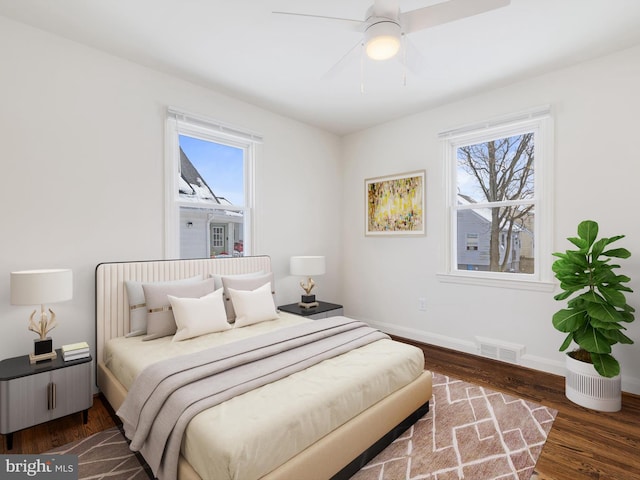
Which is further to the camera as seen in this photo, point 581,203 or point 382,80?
point 382,80

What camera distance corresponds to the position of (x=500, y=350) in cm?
339

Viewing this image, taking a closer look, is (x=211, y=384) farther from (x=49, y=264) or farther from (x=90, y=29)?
(x=90, y=29)

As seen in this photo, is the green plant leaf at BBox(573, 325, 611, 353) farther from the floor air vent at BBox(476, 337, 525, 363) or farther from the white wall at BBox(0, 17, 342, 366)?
the white wall at BBox(0, 17, 342, 366)

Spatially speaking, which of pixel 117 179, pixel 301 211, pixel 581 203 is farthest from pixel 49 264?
pixel 581 203

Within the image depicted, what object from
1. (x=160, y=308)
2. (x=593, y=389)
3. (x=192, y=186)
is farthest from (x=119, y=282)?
(x=593, y=389)

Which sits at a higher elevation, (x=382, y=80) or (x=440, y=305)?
(x=382, y=80)

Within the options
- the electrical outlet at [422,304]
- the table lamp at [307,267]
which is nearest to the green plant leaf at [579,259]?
the electrical outlet at [422,304]

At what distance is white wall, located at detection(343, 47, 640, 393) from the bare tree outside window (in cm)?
25

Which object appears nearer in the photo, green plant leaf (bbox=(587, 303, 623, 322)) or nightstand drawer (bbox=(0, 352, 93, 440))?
nightstand drawer (bbox=(0, 352, 93, 440))

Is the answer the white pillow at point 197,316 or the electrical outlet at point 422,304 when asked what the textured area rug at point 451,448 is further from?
the electrical outlet at point 422,304

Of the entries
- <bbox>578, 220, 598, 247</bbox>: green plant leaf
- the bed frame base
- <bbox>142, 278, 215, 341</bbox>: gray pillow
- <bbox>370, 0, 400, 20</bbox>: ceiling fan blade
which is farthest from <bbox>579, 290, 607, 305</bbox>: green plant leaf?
<bbox>142, 278, 215, 341</bbox>: gray pillow

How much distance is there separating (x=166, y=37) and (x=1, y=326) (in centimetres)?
239

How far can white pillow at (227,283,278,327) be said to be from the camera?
9.49 ft

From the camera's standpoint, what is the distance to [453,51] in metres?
2.69
